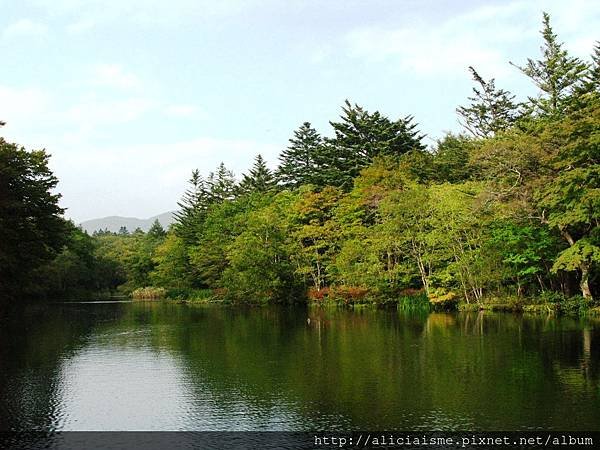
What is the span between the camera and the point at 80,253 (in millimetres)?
80312

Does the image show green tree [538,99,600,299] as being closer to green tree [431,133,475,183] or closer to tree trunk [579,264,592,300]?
tree trunk [579,264,592,300]

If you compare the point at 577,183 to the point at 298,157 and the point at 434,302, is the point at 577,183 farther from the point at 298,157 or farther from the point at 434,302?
the point at 298,157

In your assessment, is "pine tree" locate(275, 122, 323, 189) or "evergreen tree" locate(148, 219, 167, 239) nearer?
"pine tree" locate(275, 122, 323, 189)

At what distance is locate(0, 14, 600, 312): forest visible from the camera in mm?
26781

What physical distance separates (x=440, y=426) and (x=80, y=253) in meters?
78.6

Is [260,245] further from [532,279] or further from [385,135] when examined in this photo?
[532,279]

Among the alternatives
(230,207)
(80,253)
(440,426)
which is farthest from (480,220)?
(80,253)

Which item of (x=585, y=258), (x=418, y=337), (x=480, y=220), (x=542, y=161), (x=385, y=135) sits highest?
(x=385, y=135)

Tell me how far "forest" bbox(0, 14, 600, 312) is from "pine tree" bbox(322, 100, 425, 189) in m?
0.13

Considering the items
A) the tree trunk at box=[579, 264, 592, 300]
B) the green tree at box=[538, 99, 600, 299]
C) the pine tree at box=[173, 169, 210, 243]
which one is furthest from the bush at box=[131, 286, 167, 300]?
the green tree at box=[538, 99, 600, 299]

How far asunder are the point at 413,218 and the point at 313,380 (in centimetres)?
2414

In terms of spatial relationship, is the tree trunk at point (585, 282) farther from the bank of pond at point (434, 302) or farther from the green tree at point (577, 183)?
the bank of pond at point (434, 302)

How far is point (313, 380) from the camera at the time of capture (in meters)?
12.9

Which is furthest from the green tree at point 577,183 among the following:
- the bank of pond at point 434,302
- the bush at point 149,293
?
the bush at point 149,293
